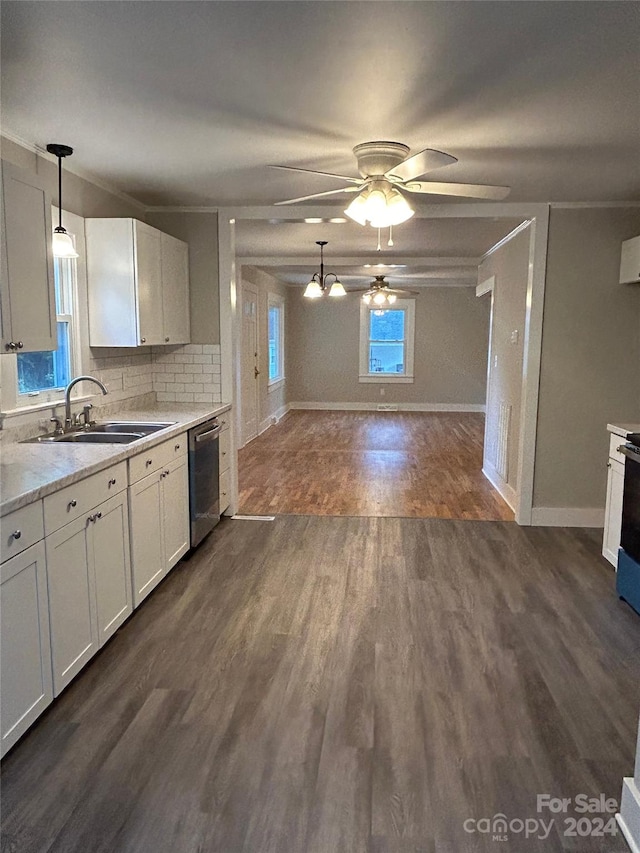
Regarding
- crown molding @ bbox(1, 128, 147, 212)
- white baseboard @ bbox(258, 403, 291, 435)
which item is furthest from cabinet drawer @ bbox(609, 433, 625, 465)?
white baseboard @ bbox(258, 403, 291, 435)

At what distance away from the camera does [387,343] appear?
37.8ft

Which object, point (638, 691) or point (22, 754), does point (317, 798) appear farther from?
point (638, 691)

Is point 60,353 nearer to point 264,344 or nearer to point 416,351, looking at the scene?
point 264,344

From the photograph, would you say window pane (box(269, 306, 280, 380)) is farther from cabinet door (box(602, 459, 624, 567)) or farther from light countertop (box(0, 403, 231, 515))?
cabinet door (box(602, 459, 624, 567))

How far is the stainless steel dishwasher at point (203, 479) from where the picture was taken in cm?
390

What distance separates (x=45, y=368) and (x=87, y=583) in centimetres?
150

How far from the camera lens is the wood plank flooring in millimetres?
5242

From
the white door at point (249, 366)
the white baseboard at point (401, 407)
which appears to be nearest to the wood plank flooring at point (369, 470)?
the white door at point (249, 366)

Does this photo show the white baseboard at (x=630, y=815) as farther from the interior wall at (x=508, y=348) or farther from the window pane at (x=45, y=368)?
the interior wall at (x=508, y=348)

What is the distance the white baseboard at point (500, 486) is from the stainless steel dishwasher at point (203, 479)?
244cm

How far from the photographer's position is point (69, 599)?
239 cm

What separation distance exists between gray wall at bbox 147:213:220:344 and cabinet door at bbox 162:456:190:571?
143 centimetres

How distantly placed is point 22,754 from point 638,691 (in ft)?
7.93

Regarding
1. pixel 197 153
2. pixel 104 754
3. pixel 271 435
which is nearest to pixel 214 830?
pixel 104 754
